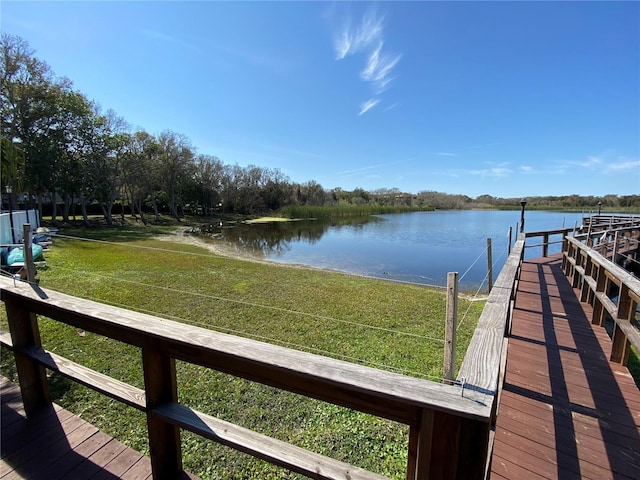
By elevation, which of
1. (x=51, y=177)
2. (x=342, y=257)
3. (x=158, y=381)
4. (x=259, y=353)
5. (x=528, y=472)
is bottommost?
(x=342, y=257)

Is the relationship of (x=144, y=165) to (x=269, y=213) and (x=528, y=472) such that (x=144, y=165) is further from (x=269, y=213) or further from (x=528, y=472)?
(x=528, y=472)

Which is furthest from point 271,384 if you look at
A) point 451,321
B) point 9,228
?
point 9,228

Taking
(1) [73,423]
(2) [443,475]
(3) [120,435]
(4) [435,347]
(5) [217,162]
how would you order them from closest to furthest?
(2) [443,475], (1) [73,423], (3) [120,435], (4) [435,347], (5) [217,162]

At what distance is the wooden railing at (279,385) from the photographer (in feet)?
2.47

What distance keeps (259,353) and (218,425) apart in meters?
0.43

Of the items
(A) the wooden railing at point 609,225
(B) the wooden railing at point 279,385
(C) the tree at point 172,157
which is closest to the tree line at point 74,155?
(C) the tree at point 172,157

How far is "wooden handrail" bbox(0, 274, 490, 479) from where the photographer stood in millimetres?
752

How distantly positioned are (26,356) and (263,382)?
1.64 metres

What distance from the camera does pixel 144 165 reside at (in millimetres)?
24094

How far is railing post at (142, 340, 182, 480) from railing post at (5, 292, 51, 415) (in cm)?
94

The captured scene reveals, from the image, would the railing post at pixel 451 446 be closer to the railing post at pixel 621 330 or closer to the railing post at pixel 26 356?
the railing post at pixel 26 356

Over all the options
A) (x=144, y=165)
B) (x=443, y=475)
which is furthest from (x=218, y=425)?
(x=144, y=165)

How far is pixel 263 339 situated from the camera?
4223 mm

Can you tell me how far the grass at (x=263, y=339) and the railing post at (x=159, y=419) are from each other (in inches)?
36.5
